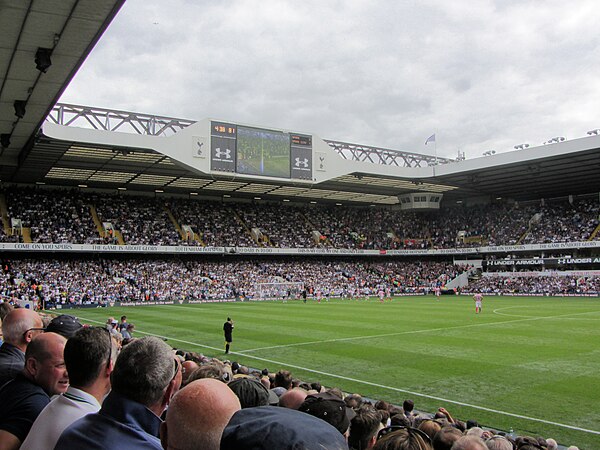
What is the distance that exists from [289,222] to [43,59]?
47.2 m

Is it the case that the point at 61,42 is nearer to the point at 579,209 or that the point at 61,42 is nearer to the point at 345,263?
the point at 345,263

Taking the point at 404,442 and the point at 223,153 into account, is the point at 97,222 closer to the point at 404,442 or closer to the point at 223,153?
the point at 223,153

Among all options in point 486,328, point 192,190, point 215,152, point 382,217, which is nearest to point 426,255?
point 382,217

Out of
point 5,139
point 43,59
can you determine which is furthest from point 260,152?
point 43,59

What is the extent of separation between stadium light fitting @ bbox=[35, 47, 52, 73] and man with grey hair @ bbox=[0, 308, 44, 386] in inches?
621

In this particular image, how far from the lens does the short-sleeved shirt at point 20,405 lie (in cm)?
331

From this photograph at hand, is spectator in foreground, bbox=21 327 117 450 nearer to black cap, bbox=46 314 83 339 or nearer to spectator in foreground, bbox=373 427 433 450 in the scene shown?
spectator in foreground, bbox=373 427 433 450

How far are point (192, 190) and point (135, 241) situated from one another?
911 cm

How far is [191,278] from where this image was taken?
5125 cm

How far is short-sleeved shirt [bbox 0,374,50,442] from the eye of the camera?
3.31 metres

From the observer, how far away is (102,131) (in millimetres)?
37375

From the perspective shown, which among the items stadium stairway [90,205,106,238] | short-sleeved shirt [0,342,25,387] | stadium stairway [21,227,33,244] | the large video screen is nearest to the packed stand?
stadium stairway [21,227,33,244]

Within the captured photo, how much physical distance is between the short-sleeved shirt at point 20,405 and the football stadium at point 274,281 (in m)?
0.02

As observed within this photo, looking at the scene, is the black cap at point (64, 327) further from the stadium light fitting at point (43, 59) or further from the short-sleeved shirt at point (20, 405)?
the stadium light fitting at point (43, 59)
